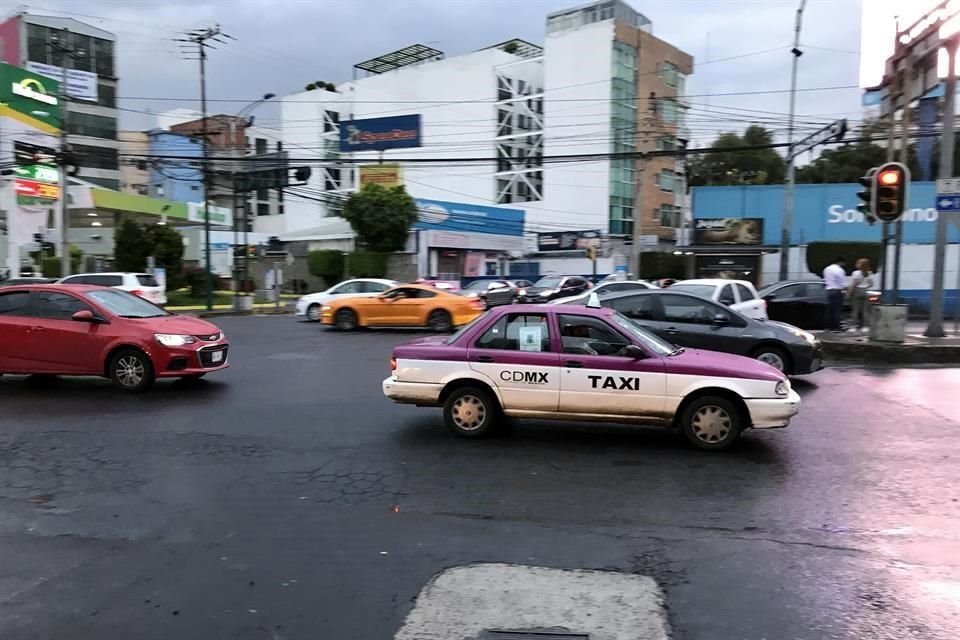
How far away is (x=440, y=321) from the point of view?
19266 mm

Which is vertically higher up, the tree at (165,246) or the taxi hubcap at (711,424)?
the tree at (165,246)

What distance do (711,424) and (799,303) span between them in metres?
11.7

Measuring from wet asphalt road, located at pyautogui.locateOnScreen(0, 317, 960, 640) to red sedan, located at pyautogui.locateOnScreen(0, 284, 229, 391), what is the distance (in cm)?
105

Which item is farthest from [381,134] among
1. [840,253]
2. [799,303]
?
[799,303]

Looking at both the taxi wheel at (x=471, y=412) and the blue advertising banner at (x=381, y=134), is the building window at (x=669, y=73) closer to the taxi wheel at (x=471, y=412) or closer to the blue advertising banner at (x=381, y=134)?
the blue advertising banner at (x=381, y=134)

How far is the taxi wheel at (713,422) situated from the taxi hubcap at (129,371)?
741cm

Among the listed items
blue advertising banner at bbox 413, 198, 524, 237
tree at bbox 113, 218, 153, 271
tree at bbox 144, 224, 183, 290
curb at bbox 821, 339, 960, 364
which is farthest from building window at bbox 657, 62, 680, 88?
curb at bbox 821, 339, 960, 364

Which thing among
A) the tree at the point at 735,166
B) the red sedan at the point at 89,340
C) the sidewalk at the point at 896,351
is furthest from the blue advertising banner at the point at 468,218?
the red sedan at the point at 89,340

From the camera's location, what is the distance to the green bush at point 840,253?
106 ft

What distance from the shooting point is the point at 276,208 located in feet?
339

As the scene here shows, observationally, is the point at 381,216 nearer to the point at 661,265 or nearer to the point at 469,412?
the point at 661,265

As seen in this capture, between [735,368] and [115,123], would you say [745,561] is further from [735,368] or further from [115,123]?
[115,123]

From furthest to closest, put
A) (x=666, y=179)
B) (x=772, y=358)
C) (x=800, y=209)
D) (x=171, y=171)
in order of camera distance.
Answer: (x=171, y=171) < (x=666, y=179) < (x=800, y=209) < (x=772, y=358)

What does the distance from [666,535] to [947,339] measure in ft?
43.1
